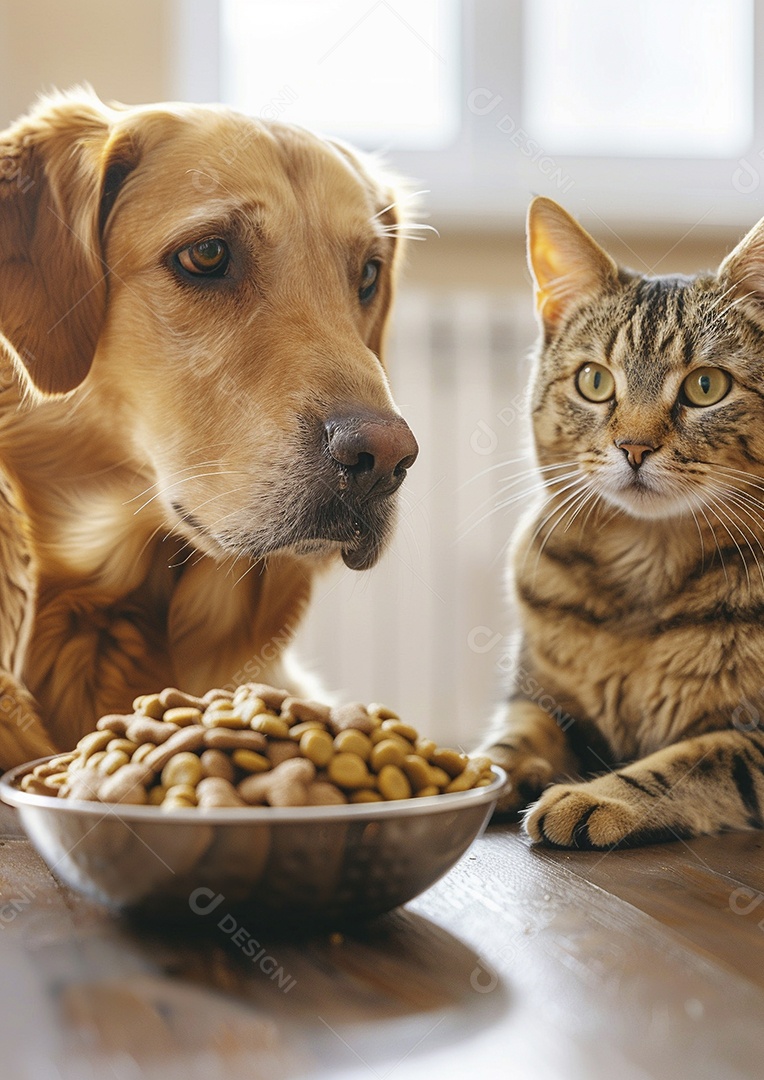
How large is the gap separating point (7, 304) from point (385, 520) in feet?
1.43

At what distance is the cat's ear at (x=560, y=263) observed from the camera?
4.07 feet

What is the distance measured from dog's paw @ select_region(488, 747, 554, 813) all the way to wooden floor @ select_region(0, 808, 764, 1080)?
0.23 meters

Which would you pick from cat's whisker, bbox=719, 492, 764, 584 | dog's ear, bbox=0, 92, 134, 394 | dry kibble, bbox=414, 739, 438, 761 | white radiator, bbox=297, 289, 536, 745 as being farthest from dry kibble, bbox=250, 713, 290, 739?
white radiator, bbox=297, 289, 536, 745

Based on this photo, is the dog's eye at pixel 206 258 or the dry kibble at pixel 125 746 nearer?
the dry kibble at pixel 125 746

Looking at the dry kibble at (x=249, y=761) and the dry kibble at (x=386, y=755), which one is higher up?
the dry kibble at (x=249, y=761)

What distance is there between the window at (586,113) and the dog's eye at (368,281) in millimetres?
1257

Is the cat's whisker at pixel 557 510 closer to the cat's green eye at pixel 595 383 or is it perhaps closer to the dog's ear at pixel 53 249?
the cat's green eye at pixel 595 383

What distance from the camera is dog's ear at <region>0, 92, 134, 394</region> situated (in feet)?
3.36

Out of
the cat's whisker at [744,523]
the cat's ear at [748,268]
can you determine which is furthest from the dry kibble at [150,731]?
the cat's ear at [748,268]

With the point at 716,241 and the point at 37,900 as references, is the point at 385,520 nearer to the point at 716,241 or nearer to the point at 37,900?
the point at 37,900

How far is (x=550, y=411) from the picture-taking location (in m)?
1.27

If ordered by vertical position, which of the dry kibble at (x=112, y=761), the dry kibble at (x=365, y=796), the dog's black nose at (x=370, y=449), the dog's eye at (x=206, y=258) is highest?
the dog's eye at (x=206, y=258)

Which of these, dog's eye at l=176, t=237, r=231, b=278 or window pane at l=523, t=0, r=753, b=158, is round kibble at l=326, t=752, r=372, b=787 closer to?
dog's eye at l=176, t=237, r=231, b=278

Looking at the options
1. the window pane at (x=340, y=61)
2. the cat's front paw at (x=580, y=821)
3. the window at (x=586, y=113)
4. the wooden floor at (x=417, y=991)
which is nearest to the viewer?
the wooden floor at (x=417, y=991)
